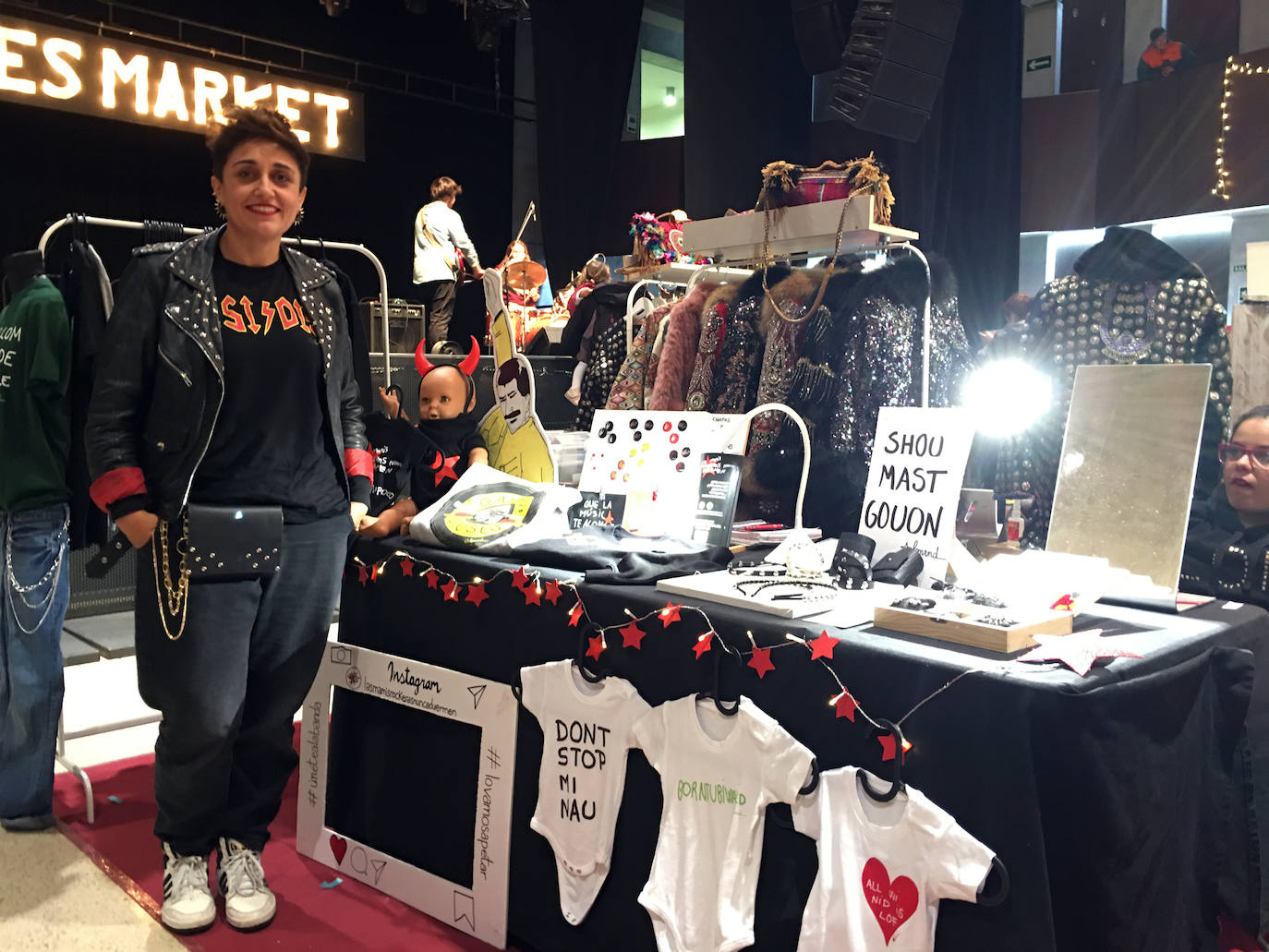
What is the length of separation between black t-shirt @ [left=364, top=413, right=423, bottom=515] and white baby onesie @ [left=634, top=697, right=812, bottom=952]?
1123mm

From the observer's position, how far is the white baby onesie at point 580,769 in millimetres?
1812

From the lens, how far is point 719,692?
5.42ft

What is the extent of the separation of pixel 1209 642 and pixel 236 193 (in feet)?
6.30

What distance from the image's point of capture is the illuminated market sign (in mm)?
6570

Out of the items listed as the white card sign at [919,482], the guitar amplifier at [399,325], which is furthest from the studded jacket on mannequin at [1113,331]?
the guitar amplifier at [399,325]

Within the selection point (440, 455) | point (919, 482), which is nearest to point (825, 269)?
point (919, 482)

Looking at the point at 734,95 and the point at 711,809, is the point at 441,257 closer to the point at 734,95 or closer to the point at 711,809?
the point at 734,95

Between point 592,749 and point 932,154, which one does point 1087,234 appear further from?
point 592,749

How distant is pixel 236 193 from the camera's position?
198cm

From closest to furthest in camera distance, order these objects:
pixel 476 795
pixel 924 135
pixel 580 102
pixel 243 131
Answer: pixel 243 131
pixel 476 795
pixel 924 135
pixel 580 102

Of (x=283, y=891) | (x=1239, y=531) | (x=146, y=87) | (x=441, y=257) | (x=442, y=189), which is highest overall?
(x=146, y=87)

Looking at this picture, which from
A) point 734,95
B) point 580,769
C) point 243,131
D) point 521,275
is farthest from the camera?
point 521,275

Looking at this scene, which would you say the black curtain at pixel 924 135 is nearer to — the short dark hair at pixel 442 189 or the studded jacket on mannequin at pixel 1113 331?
the short dark hair at pixel 442 189

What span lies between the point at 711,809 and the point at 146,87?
7421mm
